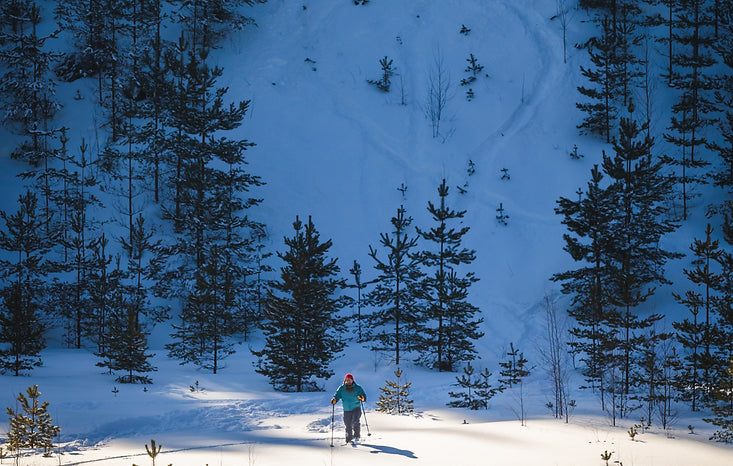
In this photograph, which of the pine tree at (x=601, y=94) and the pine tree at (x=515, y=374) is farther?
the pine tree at (x=601, y=94)

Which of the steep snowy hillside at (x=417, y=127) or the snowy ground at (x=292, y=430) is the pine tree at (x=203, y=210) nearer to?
the steep snowy hillside at (x=417, y=127)

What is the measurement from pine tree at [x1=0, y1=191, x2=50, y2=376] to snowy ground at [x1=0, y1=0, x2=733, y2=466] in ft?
3.21

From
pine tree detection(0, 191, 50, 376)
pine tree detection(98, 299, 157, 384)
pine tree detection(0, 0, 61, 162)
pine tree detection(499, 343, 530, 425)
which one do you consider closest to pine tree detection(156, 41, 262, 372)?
pine tree detection(0, 191, 50, 376)

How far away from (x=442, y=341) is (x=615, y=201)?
33.8 ft

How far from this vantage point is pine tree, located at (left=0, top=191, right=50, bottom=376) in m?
17.6

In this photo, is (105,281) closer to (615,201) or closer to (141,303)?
(141,303)

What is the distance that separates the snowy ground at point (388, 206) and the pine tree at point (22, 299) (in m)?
0.98

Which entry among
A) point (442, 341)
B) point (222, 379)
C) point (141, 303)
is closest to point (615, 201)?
point (442, 341)

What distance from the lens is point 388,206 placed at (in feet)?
110

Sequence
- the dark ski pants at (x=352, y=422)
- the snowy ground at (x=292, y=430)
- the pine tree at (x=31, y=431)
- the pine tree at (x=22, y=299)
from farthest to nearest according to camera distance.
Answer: the pine tree at (x=22, y=299) → the dark ski pants at (x=352, y=422) → the pine tree at (x=31, y=431) → the snowy ground at (x=292, y=430)

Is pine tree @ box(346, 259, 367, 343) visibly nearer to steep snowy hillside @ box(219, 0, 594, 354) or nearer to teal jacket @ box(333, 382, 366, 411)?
steep snowy hillside @ box(219, 0, 594, 354)

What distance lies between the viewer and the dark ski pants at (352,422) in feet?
38.9

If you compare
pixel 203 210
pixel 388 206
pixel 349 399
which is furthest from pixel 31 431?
pixel 388 206

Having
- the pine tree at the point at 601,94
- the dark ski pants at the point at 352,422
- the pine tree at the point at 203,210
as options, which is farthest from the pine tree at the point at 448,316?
the pine tree at the point at 601,94
